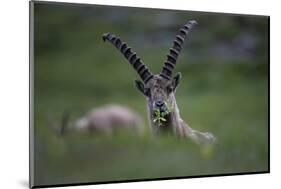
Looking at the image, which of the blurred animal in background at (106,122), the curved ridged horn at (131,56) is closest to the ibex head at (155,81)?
the curved ridged horn at (131,56)

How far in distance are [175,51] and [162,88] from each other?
0.37 meters

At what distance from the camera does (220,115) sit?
5.24 m

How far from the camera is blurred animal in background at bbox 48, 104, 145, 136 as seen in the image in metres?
4.70

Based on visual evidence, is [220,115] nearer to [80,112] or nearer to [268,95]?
[268,95]

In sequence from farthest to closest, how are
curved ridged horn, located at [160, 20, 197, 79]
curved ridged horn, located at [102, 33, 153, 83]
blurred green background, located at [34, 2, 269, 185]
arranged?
1. curved ridged horn, located at [160, 20, 197, 79]
2. curved ridged horn, located at [102, 33, 153, 83]
3. blurred green background, located at [34, 2, 269, 185]

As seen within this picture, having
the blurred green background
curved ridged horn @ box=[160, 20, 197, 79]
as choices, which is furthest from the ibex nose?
curved ridged horn @ box=[160, 20, 197, 79]

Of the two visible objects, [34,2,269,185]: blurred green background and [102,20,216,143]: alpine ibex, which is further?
[102,20,216,143]: alpine ibex

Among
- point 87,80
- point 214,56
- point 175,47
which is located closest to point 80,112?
point 87,80

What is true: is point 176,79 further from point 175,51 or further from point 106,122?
point 106,122

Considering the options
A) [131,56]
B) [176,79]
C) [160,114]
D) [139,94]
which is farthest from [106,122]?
[176,79]

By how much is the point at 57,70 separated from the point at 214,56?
1513mm

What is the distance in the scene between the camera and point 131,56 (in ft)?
16.1

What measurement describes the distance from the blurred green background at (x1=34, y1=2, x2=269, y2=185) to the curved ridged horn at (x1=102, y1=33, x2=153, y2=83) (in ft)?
0.15

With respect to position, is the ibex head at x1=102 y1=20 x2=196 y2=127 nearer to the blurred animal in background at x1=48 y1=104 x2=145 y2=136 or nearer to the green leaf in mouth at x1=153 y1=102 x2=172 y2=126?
the green leaf in mouth at x1=153 y1=102 x2=172 y2=126
